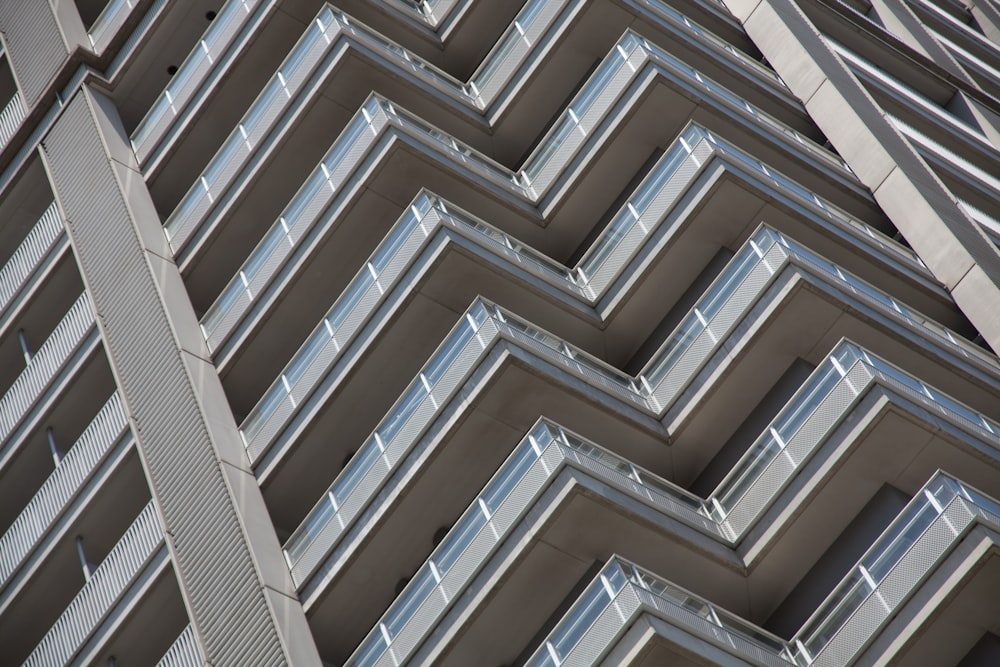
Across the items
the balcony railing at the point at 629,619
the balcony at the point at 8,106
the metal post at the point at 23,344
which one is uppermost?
the balcony railing at the point at 629,619

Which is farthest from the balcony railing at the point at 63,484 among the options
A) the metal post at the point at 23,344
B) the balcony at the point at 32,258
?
the balcony at the point at 32,258

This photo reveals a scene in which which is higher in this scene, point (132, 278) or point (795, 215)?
point (795, 215)

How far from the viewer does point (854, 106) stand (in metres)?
31.7

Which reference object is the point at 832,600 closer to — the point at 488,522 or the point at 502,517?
the point at 502,517

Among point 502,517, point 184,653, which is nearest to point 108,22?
point 184,653

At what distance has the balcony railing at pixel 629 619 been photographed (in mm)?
19656

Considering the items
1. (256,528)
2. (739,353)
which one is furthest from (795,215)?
(256,528)

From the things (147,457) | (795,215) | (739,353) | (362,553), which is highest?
(795,215)

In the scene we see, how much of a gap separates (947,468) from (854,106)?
1169cm

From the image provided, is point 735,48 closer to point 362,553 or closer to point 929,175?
point 929,175

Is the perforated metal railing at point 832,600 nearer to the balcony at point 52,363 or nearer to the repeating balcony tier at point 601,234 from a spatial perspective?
the repeating balcony tier at point 601,234

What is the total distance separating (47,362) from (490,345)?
493 inches

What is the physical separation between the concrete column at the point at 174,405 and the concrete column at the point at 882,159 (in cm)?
1358

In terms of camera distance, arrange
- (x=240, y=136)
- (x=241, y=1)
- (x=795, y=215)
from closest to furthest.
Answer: (x=795, y=215), (x=240, y=136), (x=241, y=1)
